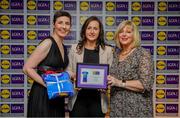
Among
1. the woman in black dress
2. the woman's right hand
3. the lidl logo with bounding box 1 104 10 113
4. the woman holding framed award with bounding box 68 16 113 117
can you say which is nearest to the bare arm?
the woman in black dress

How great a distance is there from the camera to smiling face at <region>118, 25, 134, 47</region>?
209 cm

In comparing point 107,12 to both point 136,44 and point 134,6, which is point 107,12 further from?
point 136,44

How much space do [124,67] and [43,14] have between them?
5.62ft

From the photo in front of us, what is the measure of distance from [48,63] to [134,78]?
661mm

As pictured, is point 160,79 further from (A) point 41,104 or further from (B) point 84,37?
(A) point 41,104

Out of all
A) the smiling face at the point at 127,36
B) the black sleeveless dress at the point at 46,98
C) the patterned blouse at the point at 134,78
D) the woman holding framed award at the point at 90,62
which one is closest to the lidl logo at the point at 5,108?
the black sleeveless dress at the point at 46,98

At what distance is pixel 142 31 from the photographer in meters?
3.50

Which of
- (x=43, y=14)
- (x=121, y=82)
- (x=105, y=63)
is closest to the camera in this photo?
(x=121, y=82)

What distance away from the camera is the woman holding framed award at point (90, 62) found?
7.34 ft

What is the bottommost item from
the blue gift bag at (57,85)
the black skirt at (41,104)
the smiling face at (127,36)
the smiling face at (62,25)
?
the black skirt at (41,104)

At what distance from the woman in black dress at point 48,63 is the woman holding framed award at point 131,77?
0.42m

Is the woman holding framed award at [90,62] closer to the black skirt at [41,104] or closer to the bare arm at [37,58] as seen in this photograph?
the black skirt at [41,104]

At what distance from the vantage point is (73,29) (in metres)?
3.47

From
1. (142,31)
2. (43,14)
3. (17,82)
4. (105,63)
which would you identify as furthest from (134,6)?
(17,82)
